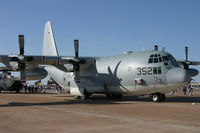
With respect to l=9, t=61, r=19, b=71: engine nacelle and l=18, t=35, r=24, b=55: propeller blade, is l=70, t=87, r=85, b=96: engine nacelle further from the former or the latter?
l=18, t=35, r=24, b=55: propeller blade

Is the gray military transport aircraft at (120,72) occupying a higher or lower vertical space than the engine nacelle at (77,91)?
higher

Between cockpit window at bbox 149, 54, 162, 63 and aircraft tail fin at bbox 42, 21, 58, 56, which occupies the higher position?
aircraft tail fin at bbox 42, 21, 58, 56

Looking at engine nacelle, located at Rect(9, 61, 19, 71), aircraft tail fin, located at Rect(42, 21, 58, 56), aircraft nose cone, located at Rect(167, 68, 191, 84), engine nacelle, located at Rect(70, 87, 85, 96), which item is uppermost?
aircraft tail fin, located at Rect(42, 21, 58, 56)

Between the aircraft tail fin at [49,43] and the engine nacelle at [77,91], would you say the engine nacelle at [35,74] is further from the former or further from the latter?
the engine nacelle at [77,91]

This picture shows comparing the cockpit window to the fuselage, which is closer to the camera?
the fuselage

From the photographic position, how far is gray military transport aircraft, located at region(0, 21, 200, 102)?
60.8ft

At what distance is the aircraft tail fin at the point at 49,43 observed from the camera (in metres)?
29.4

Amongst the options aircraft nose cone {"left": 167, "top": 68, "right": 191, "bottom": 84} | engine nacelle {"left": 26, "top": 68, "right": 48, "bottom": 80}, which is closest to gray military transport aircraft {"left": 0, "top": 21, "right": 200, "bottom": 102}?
aircraft nose cone {"left": 167, "top": 68, "right": 191, "bottom": 84}

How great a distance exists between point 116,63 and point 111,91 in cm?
277

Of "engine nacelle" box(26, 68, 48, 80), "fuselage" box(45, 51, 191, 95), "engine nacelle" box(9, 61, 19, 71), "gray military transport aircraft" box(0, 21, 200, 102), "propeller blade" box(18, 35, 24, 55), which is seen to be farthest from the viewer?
"engine nacelle" box(26, 68, 48, 80)

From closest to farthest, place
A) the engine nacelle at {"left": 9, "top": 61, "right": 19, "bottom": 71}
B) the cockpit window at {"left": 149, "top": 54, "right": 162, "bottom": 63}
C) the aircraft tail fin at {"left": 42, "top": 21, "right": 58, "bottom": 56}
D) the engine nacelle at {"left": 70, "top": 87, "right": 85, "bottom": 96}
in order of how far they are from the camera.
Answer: the cockpit window at {"left": 149, "top": 54, "right": 162, "bottom": 63}, the engine nacelle at {"left": 9, "top": 61, "right": 19, "bottom": 71}, the engine nacelle at {"left": 70, "top": 87, "right": 85, "bottom": 96}, the aircraft tail fin at {"left": 42, "top": 21, "right": 58, "bottom": 56}

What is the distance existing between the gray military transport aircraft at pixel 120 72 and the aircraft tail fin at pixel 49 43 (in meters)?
4.63

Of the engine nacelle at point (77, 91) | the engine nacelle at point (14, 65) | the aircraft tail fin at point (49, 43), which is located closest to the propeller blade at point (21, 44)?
the engine nacelle at point (14, 65)

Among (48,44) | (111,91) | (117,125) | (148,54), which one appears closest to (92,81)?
(111,91)
